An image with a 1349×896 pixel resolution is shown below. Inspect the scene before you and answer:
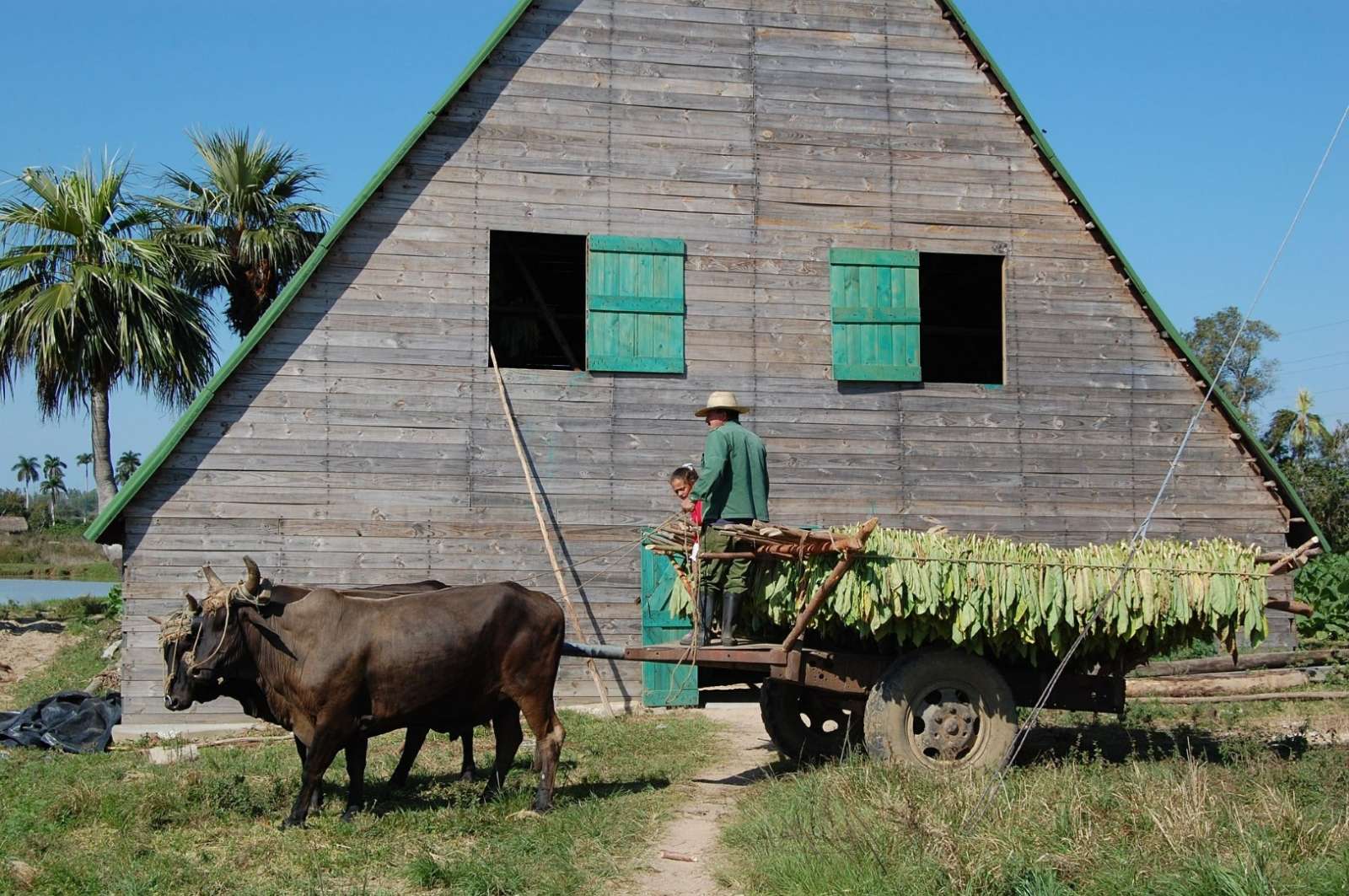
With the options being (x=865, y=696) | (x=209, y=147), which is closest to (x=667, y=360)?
(x=865, y=696)

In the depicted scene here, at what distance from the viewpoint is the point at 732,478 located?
1002cm

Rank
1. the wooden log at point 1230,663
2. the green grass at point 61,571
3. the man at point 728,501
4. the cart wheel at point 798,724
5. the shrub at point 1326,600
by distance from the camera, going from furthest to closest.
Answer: the green grass at point 61,571, the shrub at point 1326,600, the wooden log at point 1230,663, the cart wheel at point 798,724, the man at point 728,501

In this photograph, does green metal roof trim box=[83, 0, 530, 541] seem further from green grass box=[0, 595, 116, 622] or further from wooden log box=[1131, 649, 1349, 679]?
green grass box=[0, 595, 116, 622]

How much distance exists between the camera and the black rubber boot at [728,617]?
31.9 feet

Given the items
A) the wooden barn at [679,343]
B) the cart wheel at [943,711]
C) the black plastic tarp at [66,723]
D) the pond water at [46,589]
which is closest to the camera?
the cart wheel at [943,711]

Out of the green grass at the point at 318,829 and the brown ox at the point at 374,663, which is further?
the brown ox at the point at 374,663

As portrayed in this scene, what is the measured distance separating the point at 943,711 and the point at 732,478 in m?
2.34

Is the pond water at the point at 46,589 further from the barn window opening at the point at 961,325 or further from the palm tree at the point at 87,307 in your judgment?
the barn window opening at the point at 961,325

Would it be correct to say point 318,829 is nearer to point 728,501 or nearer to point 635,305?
point 728,501

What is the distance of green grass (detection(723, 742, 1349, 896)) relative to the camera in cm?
598

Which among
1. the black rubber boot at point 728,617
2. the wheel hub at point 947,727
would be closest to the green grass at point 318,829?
the black rubber boot at point 728,617

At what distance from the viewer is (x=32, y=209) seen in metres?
20.3

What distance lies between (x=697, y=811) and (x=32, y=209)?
16228mm

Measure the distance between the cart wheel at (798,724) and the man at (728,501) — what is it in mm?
1347
